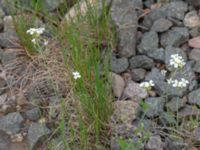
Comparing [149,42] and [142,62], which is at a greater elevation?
[149,42]

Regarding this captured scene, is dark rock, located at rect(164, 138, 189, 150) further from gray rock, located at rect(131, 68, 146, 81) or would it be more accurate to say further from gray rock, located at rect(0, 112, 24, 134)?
gray rock, located at rect(0, 112, 24, 134)

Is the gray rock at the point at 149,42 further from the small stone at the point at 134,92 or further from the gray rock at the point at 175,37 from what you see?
the small stone at the point at 134,92

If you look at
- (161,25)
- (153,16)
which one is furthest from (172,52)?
(153,16)

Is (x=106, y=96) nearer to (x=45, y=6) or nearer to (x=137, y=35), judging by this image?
(x=137, y=35)

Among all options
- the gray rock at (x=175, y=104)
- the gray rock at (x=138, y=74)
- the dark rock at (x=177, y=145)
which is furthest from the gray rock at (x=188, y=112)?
the gray rock at (x=138, y=74)

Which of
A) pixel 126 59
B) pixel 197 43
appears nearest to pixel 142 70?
pixel 126 59

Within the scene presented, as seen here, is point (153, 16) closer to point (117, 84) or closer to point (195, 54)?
point (195, 54)
